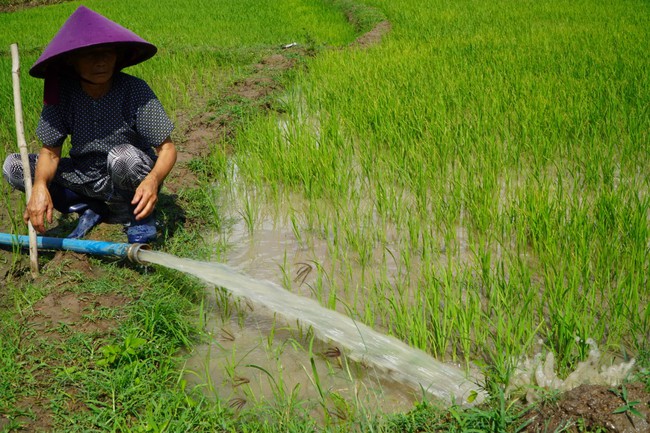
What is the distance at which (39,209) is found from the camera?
92.1 inches

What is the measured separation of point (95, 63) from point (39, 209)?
653 mm

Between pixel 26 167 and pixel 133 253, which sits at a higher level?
pixel 26 167

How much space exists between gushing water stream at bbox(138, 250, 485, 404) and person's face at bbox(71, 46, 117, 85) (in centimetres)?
78

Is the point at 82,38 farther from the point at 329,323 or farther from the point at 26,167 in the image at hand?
the point at 329,323

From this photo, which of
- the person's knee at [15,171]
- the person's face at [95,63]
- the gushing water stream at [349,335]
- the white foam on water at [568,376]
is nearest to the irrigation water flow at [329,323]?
the gushing water stream at [349,335]

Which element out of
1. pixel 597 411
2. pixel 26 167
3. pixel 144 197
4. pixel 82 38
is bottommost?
pixel 597 411

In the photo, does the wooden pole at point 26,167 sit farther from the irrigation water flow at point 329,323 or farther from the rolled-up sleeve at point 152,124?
the rolled-up sleeve at point 152,124

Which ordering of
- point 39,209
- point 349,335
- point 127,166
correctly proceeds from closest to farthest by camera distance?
point 349,335 → point 39,209 → point 127,166

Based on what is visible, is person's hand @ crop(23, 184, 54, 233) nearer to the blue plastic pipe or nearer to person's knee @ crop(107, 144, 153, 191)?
the blue plastic pipe

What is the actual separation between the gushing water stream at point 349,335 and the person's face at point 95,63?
782mm

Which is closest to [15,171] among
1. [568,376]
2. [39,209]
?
[39,209]

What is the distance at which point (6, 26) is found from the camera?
35.5ft

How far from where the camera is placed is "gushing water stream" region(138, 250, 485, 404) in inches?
68.9

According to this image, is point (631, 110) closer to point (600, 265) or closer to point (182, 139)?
point (600, 265)
